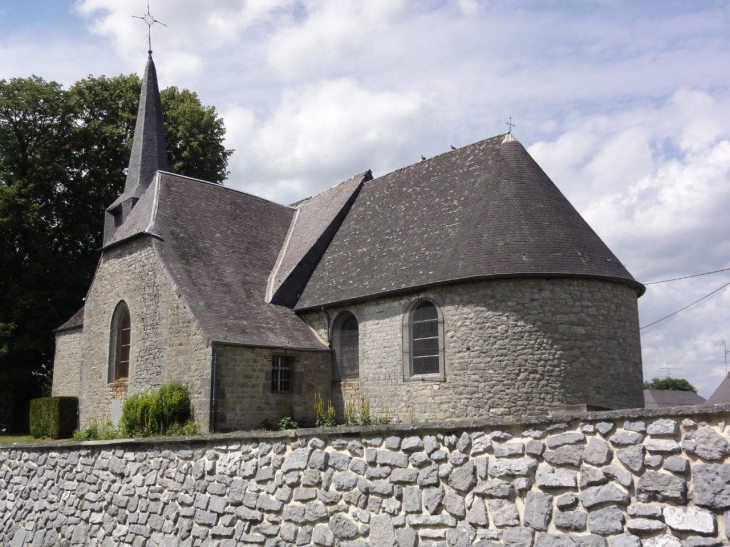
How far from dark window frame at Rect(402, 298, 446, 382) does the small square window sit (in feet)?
11.0

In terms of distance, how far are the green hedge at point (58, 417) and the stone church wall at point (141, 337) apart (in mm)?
1851

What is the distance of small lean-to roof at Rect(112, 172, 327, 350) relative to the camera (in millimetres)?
18219

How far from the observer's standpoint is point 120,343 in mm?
21062

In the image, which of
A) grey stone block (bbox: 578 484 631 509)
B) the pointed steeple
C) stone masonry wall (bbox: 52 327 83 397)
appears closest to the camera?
grey stone block (bbox: 578 484 631 509)

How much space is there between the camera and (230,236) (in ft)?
72.7

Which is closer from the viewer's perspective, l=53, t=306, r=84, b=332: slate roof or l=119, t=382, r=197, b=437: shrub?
l=119, t=382, r=197, b=437: shrub

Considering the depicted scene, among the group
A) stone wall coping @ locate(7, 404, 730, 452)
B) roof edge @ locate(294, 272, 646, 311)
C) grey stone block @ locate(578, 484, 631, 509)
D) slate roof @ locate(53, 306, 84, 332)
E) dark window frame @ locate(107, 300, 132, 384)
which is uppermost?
slate roof @ locate(53, 306, 84, 332)

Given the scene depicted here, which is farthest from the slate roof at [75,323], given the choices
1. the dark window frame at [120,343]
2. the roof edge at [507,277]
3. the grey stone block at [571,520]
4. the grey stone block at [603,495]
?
the grey stone block at [603,495]

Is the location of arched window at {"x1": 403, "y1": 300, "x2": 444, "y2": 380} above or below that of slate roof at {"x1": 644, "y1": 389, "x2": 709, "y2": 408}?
above

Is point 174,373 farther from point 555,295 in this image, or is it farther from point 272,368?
point 555,295

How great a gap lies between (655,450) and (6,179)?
32.9 meters

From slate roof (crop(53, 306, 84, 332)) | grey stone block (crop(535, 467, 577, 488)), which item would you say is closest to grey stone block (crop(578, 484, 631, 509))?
grey stone block (crop(535, 467, 577, 488))

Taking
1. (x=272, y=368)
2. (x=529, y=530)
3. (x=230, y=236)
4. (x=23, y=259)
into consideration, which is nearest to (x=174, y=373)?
(x=272, y=368)

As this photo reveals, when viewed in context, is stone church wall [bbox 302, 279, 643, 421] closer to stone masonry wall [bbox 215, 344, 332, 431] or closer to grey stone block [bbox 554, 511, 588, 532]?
stone masonry wall [bbox 215, 344, 332, 431]
